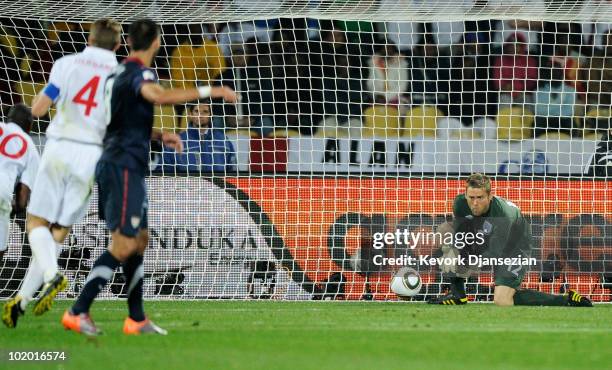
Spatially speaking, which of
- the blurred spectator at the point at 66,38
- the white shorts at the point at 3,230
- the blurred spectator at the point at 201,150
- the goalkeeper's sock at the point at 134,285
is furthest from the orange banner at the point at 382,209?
the goalkeeper's sock at the point at 134,285

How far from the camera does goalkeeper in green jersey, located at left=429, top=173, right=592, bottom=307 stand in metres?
12.0

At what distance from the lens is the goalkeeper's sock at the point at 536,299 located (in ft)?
39.3

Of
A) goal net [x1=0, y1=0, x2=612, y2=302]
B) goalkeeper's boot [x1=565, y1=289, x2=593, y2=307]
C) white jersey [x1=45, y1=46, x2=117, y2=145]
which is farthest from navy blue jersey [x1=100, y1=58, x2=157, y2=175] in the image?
goalkeeper's boot [x1=565, y1=289, x2=593, y2=307]

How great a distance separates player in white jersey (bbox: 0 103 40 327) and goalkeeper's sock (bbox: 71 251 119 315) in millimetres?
2667

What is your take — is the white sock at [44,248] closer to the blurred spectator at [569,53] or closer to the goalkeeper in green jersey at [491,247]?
the goalkeeper in green jersey at [491,247]

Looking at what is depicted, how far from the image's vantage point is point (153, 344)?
656 centimetres

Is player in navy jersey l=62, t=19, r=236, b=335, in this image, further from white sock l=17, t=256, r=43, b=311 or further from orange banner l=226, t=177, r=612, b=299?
orange banner l=226, t=177, r=612, b=299

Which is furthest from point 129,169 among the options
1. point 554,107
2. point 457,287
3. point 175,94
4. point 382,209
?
point 554,107

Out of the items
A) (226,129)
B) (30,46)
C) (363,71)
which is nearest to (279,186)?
Result: (226,129)

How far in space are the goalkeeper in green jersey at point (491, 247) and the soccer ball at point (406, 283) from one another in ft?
1.08

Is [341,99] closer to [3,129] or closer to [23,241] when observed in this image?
[23,241]

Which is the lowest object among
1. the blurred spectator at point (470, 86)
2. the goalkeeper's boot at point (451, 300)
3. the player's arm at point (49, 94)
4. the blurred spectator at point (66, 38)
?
the goalkeeper's boot at point (451, 300)

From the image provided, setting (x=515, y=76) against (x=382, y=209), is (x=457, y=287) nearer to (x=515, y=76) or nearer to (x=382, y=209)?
(x=382, y=209)

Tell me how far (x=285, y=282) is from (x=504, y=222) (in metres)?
2.51
